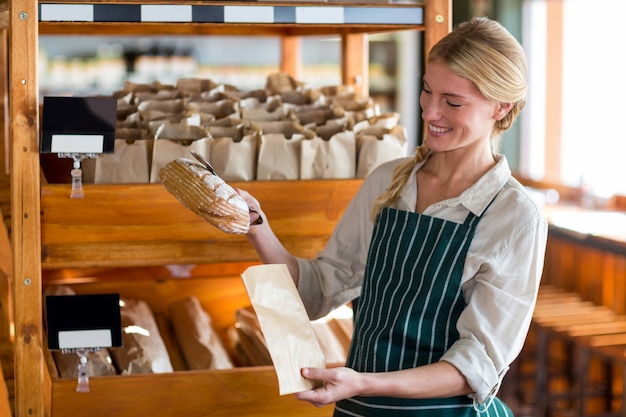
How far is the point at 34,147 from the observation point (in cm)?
184

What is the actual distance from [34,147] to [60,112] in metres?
0.09

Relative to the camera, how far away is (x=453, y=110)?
5.47ft

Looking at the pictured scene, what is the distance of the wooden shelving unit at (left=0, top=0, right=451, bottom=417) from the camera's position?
185 centimetres

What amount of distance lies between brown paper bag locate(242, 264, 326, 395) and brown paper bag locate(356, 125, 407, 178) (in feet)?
1.83

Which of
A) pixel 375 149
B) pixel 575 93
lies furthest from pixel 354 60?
pixel 575 93

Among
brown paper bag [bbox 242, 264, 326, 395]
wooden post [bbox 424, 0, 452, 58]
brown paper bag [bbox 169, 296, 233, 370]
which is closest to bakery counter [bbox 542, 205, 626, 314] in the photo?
brown paper bag [bbox 169, 296, 233, 370]

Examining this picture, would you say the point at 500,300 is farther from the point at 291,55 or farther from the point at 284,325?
the point at 291,55

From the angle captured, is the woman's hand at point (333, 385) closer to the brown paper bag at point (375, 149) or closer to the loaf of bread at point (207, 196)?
the loaf of bread at point (207, 196)

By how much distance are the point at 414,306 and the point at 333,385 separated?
255mm

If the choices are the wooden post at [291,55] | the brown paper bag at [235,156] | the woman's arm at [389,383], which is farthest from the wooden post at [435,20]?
the wooden post at [291,55]

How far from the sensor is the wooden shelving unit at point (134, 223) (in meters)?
1.85

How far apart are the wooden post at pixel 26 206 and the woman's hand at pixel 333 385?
0.65 metres

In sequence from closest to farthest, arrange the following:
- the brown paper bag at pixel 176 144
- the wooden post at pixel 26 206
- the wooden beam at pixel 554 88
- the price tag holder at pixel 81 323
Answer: the wooden post at pixel 26 206
the price tag holder at pixel 81 323
the brown paper bag at pixel 176 144
the wooden beam at pixel 554 88

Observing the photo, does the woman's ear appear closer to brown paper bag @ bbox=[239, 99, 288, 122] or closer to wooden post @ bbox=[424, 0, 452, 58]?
wooden post @ bbox=[424, 0, 452, 58]
